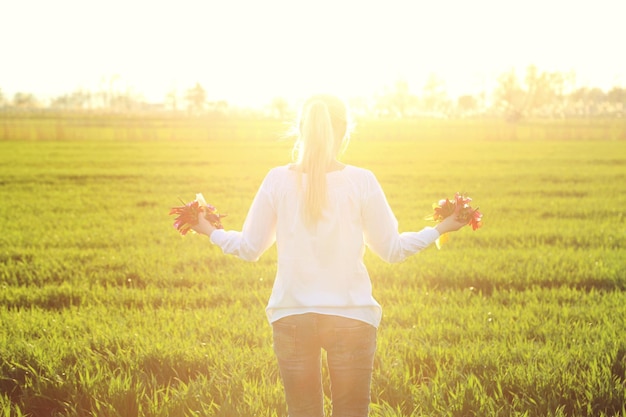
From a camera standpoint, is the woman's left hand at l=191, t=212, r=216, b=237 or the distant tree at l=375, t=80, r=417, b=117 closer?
the woman's left hand at l=191, t=212, r=216, b=237

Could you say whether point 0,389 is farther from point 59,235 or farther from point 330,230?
point 59,235

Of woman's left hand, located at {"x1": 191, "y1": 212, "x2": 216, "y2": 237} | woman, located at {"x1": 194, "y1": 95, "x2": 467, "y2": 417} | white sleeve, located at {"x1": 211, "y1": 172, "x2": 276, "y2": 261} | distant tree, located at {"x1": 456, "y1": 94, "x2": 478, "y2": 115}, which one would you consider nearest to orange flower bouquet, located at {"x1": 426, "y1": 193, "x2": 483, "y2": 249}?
woman, located at {"x1": 194, "y1": 95, "x2": 467, "y2": 417}

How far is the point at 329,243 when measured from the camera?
119 inches

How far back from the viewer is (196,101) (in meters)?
185

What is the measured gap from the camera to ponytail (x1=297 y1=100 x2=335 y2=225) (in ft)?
9.66

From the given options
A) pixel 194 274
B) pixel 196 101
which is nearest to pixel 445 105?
pixel 196 101

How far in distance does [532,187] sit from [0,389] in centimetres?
1887

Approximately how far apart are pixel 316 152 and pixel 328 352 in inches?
32.9

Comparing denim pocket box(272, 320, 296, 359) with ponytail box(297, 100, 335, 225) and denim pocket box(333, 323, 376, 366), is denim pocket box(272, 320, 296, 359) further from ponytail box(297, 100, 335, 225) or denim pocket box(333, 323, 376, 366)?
ponytail box(297, 100, 335, 225)

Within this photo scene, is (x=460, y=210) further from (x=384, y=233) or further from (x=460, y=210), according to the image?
(x=384, y=233)

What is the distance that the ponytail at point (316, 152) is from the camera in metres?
2.95

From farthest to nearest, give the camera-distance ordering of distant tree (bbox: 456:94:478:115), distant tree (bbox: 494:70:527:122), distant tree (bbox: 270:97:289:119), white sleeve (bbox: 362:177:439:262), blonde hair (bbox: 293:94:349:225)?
distant tree (bbox: 456:94:478:115), distant tree (bbox: 494:70:527:122), distant tree (bbox: 270:97:289:119), white sleeve (bbox: 362:177:439:262), blonde hair (bbox: 293:94:349:225)

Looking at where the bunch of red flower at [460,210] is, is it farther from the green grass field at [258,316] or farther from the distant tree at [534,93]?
the distant tree at [534,93]

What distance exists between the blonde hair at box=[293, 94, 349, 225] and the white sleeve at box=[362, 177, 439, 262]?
8.5 inches
